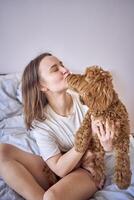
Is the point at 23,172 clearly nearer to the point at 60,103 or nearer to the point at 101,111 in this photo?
the point at 60,103

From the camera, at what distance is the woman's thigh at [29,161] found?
1291 mm

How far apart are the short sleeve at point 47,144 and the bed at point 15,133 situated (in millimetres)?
193

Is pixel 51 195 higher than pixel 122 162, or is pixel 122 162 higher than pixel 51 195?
pixel 122 162

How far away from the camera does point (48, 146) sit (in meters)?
1.25

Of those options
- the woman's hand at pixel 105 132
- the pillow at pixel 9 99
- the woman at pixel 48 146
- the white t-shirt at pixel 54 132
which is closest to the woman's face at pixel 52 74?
the woman at pixel 48 146

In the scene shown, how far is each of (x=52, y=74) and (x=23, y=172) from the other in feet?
1.63

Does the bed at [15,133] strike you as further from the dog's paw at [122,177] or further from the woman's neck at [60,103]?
the woman's neck at [60,103]

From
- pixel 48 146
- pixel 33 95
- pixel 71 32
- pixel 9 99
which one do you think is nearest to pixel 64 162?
pixel 48 146

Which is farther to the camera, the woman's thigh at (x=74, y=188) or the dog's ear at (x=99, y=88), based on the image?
the woman's thigh at (x=74, y=188)

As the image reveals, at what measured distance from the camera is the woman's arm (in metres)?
1.17

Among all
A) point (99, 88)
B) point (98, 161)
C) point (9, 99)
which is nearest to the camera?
point (99, 88)

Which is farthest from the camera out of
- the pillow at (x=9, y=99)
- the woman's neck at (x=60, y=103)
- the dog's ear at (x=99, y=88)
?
the pillow at (x=9, y=99)

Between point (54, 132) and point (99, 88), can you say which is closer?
point (99, 88)

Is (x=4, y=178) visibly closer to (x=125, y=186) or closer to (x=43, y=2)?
(x=125, y=186)
